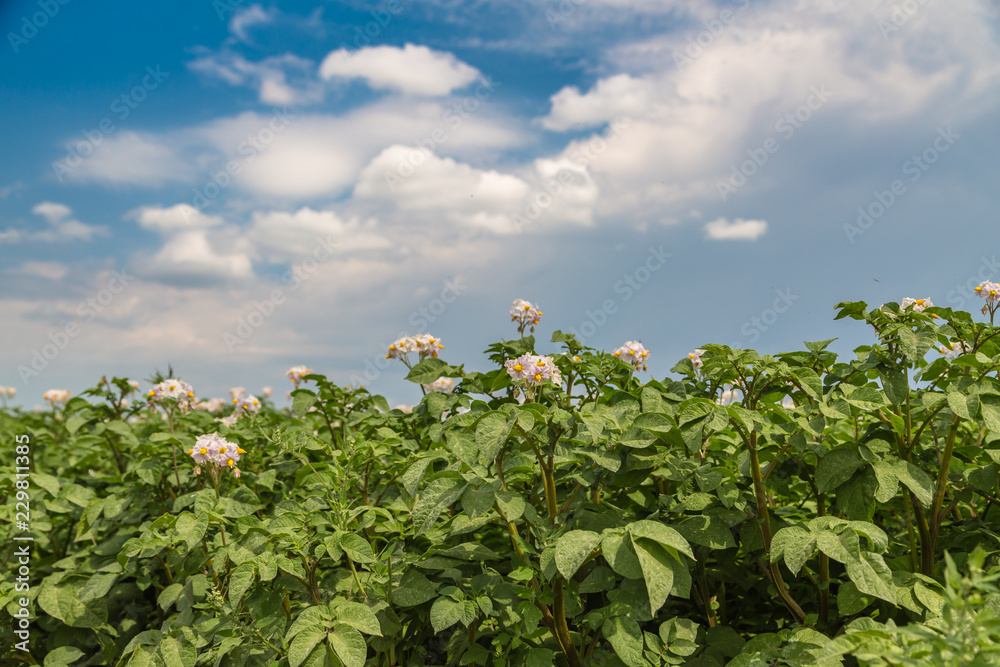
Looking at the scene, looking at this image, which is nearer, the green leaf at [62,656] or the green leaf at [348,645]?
the green leaf at [348,645]

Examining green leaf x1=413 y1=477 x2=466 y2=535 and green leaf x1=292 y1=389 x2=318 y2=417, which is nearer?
green leaf x1=413 y1=477 x2=466 y2=535

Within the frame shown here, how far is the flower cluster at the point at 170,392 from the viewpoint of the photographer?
405cm

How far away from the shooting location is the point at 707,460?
2617mm

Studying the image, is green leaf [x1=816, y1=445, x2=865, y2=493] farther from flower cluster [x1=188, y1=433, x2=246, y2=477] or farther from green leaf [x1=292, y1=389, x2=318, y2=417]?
green leaf [x1=292, y1=389, x2=318, y2=417]

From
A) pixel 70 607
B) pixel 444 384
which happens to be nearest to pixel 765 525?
pixel 444 384

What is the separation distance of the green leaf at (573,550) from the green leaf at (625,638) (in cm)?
31

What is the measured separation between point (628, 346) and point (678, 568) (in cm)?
178

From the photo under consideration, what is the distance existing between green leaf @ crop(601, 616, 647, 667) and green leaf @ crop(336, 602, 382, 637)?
67 centimetres

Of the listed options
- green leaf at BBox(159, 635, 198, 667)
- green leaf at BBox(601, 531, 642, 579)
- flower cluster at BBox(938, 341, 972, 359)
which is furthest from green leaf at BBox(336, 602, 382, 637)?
flower cluster at BBox(938, 341, 972, 359)

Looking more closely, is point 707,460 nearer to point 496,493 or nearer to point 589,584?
point 589,584

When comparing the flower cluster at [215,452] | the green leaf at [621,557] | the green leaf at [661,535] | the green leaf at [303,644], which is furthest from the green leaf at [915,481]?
the flower cluster at [215,452]

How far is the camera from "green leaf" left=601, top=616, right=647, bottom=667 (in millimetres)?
1828

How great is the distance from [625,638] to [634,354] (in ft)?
5.91

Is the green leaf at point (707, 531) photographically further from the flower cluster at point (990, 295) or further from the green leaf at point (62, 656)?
the green leaf at point (62, 656)
